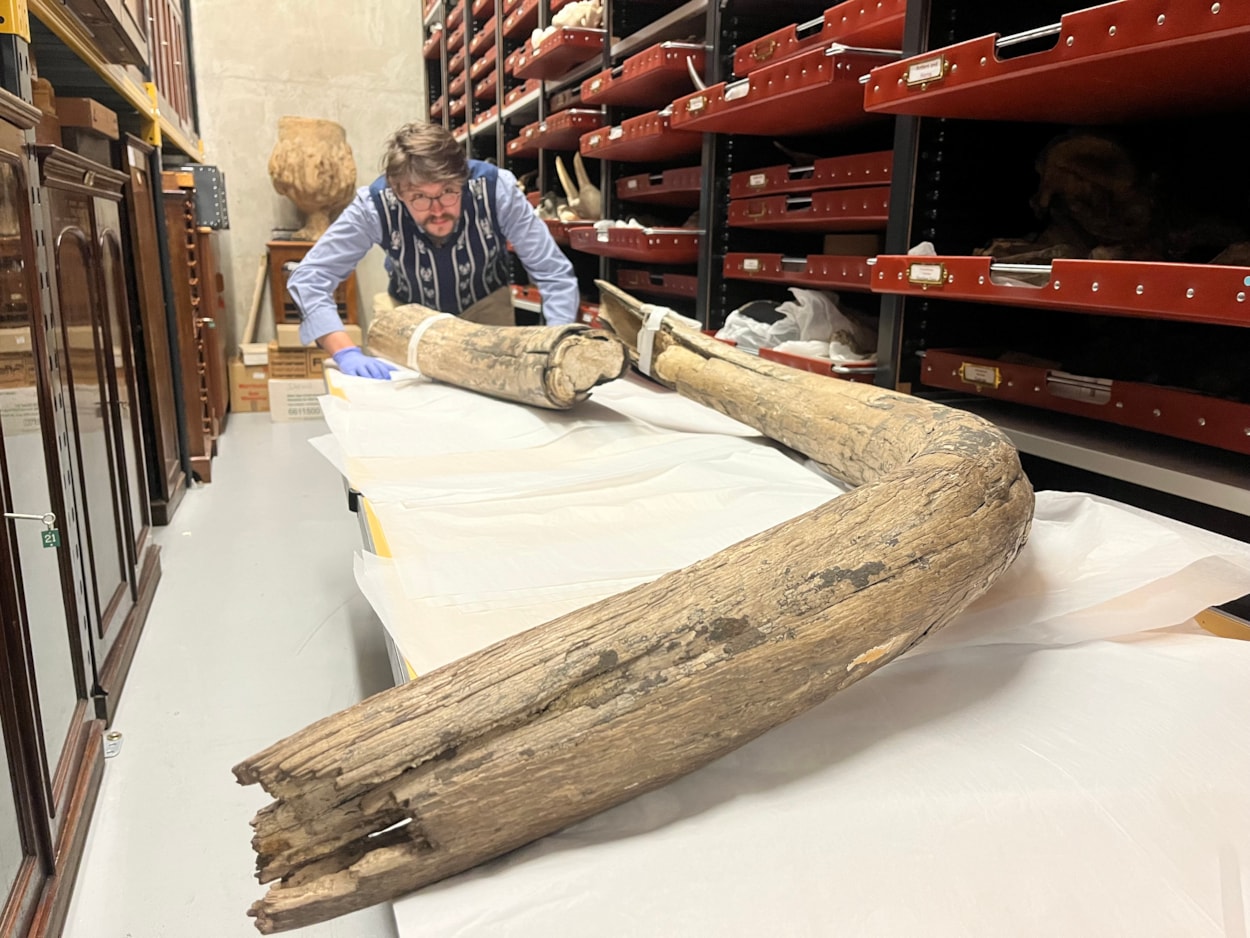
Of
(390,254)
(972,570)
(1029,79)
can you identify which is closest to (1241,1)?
(1029,79)

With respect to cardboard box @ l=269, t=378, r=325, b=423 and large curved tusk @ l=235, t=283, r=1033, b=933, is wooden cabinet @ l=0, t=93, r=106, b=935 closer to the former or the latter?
large curved tusk @ l=235, t=283, r=1033, b=933

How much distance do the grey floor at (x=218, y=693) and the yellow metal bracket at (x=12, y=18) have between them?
4.52 ft

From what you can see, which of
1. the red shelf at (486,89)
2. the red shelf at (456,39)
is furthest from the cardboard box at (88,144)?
the red shelf at (456,39)

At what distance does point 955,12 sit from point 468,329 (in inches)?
59.4

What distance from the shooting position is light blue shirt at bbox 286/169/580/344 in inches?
123

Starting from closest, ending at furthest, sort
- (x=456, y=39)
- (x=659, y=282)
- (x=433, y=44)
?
(x=659, y=282)
(x=456, y=39)
(x=433, y=44)

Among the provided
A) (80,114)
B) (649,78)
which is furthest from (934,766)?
(649,78)

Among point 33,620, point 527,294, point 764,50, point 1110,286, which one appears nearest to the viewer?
point 1110,286

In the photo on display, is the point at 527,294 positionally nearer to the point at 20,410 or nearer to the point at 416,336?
the point at 416,336

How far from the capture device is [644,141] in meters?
3.39

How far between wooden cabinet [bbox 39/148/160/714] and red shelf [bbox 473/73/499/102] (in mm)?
3896

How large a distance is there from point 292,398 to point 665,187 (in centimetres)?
297

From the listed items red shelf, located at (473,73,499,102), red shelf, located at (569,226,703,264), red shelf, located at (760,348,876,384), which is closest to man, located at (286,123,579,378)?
red shelf, located at (569,226,703,264)

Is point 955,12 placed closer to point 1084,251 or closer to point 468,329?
point 1084,251
